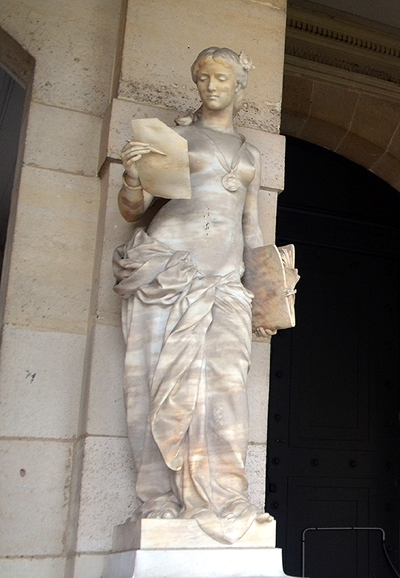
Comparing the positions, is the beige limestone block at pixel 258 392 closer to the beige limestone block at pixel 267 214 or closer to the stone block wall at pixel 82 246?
the stone block wall at pixel 82 246

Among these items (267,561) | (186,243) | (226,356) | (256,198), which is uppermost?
(256,198)

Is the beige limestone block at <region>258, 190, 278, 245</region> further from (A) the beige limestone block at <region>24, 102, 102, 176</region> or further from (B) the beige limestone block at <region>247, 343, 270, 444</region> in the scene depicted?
(A) the beige limestone block at <region>24, 102, 102, 176</region>

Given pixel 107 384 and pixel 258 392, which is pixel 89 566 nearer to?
pixel 107 384

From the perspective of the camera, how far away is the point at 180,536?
3.30 meters

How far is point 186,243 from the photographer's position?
3828mm

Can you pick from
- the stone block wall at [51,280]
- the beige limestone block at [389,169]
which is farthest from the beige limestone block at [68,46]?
the beige limestone block at [389,169]

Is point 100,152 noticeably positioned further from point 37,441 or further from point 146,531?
point 146,531

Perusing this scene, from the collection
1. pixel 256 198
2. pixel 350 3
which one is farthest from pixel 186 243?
pixel 350 3

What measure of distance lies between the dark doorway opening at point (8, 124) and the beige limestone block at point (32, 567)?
13.9 feet

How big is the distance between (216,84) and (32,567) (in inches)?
90.2

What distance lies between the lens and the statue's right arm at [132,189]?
11.7 feet

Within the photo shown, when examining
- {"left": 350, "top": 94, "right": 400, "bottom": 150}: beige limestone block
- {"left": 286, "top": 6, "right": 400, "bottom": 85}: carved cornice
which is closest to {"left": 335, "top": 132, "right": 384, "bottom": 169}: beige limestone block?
{"left": 350, "top": 94, "right": 400, "bottom": 150}: beige limestone block

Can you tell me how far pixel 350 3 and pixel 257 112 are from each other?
7.75 ft

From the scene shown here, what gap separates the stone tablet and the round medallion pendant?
13.2 inches
